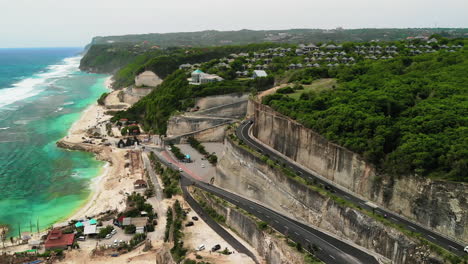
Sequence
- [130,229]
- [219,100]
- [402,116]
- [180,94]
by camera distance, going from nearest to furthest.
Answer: [402,116]
[130,229]
[219,100]
[180,94]

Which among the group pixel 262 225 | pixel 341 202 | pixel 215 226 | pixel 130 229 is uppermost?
pixel 341 202

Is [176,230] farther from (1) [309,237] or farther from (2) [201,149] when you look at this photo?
(2) [201,149]

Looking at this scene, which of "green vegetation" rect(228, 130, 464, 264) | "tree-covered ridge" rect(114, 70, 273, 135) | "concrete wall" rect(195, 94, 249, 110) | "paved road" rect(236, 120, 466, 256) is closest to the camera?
"green vegetation" rect(228, 130, 464, 264)

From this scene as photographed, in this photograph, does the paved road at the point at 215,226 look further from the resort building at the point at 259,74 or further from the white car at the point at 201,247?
the resort building at the point at 259,74

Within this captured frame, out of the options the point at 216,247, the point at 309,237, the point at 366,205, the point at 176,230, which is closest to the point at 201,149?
the point at 176,230

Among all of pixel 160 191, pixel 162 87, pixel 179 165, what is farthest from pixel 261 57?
pixel 160 191

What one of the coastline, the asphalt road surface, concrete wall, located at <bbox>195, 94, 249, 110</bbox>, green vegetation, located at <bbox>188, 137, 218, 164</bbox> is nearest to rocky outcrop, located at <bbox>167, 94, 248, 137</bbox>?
concrete wall, located at <bbox>195, 94, 249, 110</bbox>

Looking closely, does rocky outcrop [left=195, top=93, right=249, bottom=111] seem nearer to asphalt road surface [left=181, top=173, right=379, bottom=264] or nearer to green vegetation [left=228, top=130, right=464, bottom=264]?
green vegetation [left=228, top=130, right=464, bottom=264]

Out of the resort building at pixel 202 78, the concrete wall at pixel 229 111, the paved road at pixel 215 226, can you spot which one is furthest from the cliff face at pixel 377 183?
the resort building at pixel 202 78

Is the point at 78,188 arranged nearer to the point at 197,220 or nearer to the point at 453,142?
the point at 197,220
